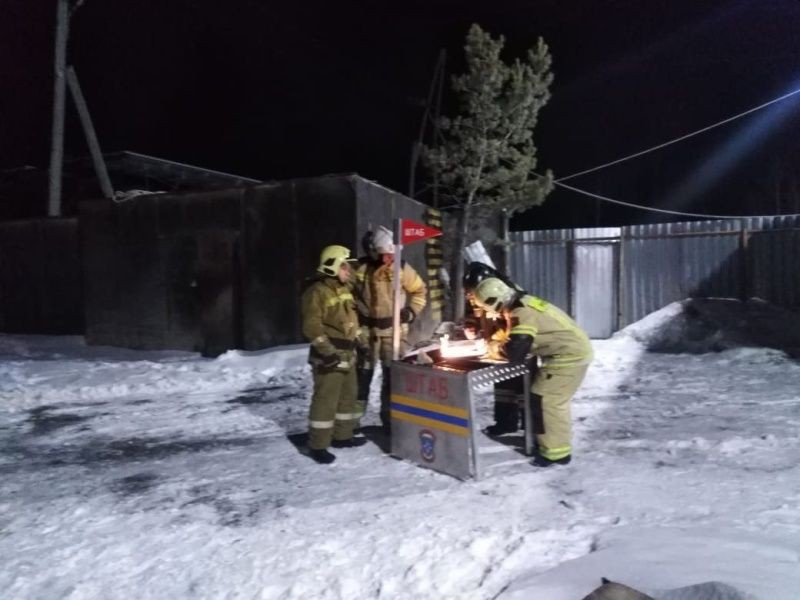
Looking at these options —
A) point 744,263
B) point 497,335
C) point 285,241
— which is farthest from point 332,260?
point 744,263

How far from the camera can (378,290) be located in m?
6.33

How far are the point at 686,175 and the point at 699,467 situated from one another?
799 inches

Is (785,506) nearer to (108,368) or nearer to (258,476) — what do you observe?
(258,476)

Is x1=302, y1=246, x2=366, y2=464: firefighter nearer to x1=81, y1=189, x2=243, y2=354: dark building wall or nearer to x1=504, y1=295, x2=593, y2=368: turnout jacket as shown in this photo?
x1=504, y1=295, x2=593, y2=368: turnout jacket

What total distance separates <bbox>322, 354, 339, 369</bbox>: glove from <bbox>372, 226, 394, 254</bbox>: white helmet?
1.22 m

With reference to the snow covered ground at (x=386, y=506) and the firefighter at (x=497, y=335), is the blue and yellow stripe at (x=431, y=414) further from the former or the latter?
the firefighter at (x=497, y=335)

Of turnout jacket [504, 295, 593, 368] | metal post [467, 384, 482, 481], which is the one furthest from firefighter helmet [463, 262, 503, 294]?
metal post [467, 384, 482, 481]

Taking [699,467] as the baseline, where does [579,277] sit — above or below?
above

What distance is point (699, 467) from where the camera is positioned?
5.29 metres

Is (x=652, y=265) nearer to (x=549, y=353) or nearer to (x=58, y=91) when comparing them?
(x=549, y=353)

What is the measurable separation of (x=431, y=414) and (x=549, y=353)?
3.61 ft

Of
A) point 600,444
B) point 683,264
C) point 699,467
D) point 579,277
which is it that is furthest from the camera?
point 579,277

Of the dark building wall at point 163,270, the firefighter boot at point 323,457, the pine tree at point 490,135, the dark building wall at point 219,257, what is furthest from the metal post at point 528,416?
the pine tree at point 490,135

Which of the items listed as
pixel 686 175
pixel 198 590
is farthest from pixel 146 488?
A: pixel 686 175
